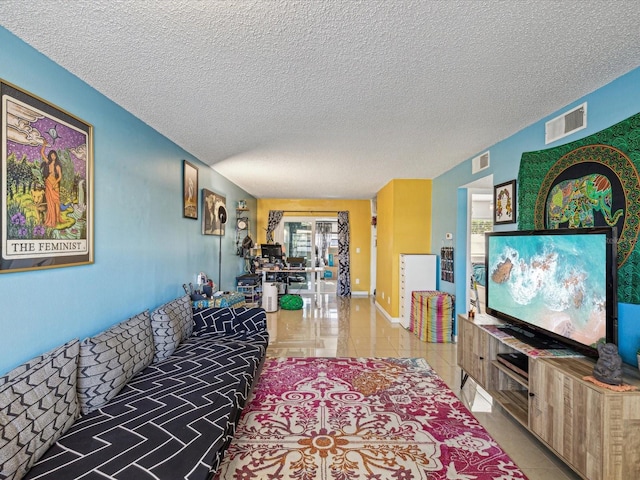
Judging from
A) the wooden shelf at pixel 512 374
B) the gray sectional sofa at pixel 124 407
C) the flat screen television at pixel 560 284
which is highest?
the flat screen television at pixel 560 284

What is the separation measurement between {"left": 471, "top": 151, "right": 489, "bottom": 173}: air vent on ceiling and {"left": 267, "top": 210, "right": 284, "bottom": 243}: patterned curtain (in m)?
5.27

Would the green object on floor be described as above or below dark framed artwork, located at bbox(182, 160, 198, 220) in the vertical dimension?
below

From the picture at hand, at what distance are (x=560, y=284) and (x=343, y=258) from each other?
20.2 ft

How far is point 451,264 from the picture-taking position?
14.9 feet

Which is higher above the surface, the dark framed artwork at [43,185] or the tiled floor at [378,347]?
the dark framed artwork at [43,185]

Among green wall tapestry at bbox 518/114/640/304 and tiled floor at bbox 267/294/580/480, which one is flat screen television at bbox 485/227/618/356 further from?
tiled floor at bbox 267/294/580/480

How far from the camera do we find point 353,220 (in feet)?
27.0

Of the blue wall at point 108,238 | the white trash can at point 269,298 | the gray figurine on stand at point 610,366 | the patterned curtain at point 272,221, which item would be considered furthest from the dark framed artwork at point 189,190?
the patterned curtain at point 272,221

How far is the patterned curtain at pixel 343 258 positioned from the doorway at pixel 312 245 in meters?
0.23

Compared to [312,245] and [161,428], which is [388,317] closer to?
→ [312,245]

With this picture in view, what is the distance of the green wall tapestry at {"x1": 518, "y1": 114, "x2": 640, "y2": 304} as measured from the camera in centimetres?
189

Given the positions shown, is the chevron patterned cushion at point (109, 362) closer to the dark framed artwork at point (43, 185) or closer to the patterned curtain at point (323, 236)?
the dark framed artwork at point (43, 185)

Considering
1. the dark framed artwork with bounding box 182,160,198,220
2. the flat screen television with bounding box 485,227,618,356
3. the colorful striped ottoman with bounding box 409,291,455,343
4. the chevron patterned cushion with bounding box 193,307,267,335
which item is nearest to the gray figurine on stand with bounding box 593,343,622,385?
the flat screen television with bounding box 485,227,618,356

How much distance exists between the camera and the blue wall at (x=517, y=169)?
6.20 ft
